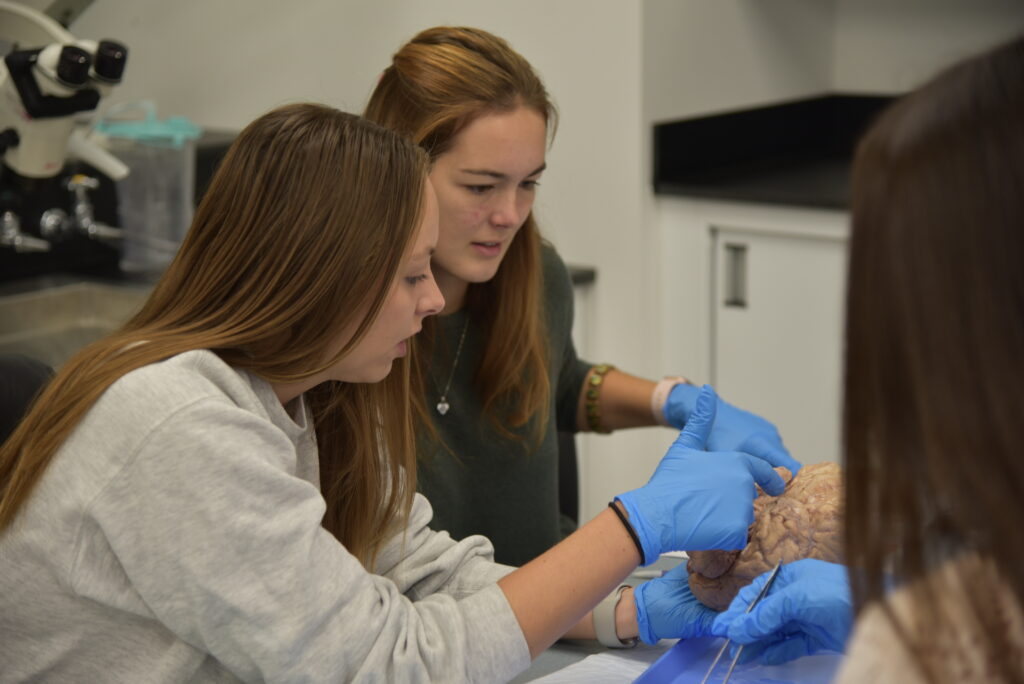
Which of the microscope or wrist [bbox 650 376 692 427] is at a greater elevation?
the microscope

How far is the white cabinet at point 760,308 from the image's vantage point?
250 cm

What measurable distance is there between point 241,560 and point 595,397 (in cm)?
92

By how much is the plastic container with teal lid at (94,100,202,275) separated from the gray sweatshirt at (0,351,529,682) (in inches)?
64.6

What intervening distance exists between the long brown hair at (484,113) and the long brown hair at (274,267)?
307mm

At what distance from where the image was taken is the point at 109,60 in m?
2.06

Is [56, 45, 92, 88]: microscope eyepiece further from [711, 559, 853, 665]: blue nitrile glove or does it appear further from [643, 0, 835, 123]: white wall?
[711, 559, 853, 665]: blue nitrile glove

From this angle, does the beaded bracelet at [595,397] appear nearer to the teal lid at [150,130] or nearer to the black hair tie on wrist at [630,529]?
the black hair tie on wrist at [630,529]

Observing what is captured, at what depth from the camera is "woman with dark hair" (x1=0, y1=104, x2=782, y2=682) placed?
0.99 metres

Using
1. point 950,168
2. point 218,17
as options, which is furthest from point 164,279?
point 218,17

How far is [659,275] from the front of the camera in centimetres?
266

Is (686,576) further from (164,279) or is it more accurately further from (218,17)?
(218,17)

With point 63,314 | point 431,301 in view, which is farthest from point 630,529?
point 63,314

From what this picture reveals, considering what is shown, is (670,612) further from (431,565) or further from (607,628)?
(431,565)

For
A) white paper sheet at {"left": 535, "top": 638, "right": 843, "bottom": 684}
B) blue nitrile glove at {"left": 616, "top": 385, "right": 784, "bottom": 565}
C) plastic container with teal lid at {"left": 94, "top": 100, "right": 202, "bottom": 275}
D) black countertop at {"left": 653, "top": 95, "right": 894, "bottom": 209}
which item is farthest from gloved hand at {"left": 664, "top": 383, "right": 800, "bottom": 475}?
plastic container with teal lid at {"left": 94, "top": 100, "right": 202, "bottom": 275}
